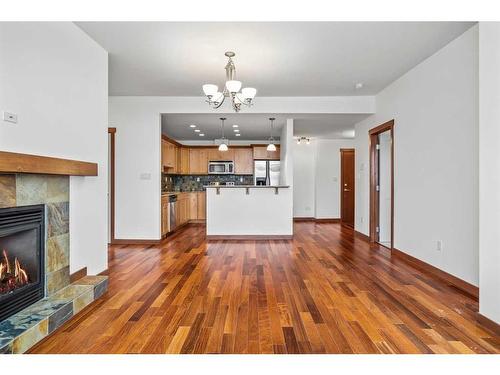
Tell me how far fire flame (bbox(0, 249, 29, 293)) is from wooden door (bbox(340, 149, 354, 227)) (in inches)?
298

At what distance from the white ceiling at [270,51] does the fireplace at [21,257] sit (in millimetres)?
1917

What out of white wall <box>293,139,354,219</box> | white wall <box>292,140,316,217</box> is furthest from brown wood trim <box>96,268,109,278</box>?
white wall <box>293,139,354,219</box>

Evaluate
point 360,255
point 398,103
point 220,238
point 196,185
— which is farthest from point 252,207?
point 196,185

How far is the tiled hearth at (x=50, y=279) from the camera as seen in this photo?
1.89m

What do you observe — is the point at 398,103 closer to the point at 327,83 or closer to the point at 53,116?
the point at 327,83

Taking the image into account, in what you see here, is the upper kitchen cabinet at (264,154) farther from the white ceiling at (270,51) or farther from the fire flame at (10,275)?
the fire flame at (10,275)

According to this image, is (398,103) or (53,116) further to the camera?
(398,103)

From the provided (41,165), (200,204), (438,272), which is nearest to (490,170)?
(438,272)

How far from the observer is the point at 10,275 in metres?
2.20

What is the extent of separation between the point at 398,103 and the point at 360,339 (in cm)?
368

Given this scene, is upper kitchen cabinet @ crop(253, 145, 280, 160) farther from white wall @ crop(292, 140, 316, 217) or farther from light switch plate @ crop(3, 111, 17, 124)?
light switch plate @ crop(3, 111, 17, 124)

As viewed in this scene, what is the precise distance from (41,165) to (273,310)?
83.6 inches

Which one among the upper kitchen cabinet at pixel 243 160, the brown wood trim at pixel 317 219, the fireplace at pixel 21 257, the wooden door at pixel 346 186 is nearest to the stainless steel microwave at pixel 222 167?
the upper kitchen cabinet at pixel 243 160
